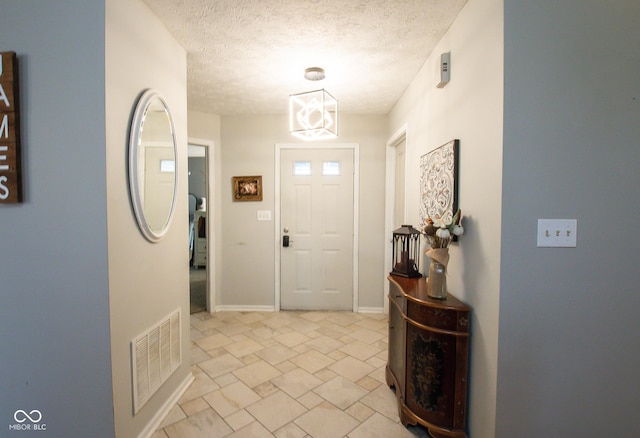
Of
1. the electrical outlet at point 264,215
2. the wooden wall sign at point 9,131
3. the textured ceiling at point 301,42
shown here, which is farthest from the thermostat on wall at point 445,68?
the electrical outlet at point 264,215

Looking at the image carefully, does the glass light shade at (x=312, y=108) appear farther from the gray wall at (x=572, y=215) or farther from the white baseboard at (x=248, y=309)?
the white baseboard at (x=248, y=309)

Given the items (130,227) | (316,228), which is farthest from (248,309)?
(130,227)

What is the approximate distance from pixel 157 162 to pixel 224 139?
194 centimetres

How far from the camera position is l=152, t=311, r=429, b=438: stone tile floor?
5.46ft

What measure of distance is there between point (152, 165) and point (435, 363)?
194cm

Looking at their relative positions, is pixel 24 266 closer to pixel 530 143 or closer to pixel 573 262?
pixel 530 143

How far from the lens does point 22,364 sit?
4.50 feet

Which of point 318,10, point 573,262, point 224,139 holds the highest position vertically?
point 318,10

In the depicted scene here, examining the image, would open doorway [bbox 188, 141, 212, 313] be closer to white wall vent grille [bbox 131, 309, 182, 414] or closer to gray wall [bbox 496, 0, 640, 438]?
white wall vent grille [bbox 131, 309, 182, 414]

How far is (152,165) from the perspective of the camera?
164 centimetres

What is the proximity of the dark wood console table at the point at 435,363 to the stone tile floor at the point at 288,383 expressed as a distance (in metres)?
0.22

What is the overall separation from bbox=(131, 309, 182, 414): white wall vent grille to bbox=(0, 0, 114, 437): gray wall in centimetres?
17

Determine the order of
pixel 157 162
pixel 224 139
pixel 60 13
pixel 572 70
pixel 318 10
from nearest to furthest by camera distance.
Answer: pixel 572 70 → pixel 60 13 → pixel 318 10 → pixel 157 162 → pixel 224 139

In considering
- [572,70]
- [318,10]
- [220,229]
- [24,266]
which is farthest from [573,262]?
[220,229]
